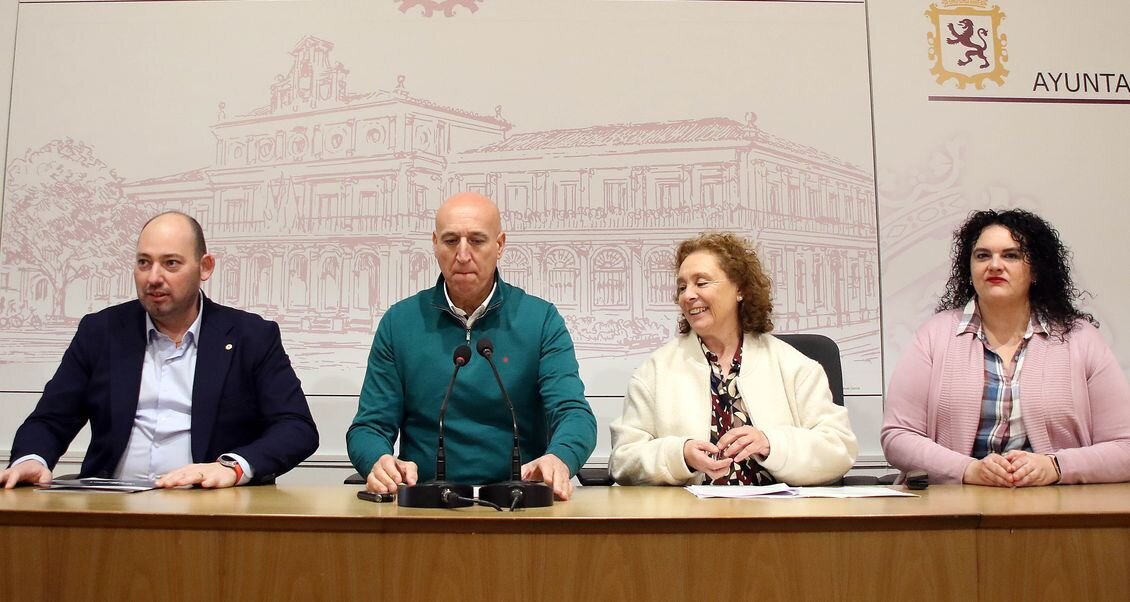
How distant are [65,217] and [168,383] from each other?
1.37 m

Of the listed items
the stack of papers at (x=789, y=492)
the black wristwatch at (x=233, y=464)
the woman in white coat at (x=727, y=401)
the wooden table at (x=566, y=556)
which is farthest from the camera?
the woman in white coat at (x=727, y=401)

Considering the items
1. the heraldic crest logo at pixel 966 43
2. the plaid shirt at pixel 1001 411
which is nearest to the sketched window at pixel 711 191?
the heraldic crest logo at pixel 966 43

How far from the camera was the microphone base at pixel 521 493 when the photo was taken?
65.4 inches

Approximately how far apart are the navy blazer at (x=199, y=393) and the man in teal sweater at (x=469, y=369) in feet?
0.76

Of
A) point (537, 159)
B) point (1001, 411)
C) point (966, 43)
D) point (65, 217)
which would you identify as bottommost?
point (1001, 411)

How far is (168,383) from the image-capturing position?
244cm

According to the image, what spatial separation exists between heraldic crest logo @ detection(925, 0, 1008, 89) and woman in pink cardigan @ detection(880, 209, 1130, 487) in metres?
1.06

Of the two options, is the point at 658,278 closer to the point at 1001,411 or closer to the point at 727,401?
the point at 727,401

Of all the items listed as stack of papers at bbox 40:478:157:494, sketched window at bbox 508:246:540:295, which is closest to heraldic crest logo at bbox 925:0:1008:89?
sketched window at bbox 508:246:540:295

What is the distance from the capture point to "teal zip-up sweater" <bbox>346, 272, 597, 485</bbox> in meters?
2.40

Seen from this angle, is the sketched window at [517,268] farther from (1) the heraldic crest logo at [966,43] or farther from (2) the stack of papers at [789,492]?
(1) the heraldic crest logo at [966,43]

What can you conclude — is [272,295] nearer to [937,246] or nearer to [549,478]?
[549,478]

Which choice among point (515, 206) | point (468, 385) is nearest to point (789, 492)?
point (468, 385)

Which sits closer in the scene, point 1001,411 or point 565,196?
point 1001,411
